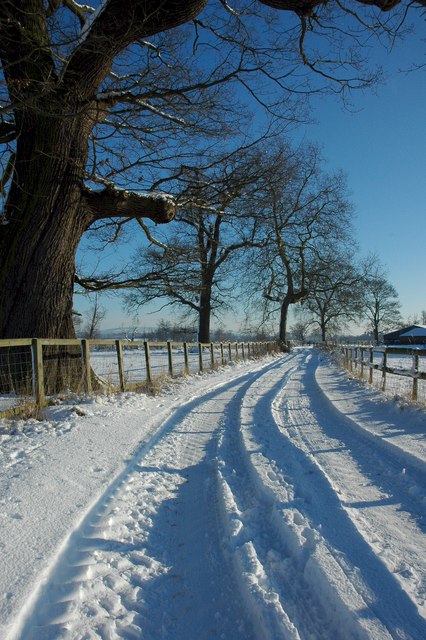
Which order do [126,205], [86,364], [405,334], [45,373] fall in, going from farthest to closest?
[405,334] → [126,205] → [86,364] → [45,373]

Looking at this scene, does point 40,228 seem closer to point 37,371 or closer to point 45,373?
point 45,373

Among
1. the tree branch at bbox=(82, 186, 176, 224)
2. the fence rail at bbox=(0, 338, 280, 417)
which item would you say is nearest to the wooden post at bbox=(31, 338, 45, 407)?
the fence rail at bbox=(0, 338, 280, 417)

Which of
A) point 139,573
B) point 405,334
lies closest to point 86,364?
point 139,573

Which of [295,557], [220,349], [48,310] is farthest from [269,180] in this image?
[220,349]

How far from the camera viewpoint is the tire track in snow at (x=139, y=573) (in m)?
2.08

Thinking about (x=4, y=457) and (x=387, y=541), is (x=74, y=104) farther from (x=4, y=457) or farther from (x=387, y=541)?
(x=387, y=541)

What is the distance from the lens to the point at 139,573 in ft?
8.34

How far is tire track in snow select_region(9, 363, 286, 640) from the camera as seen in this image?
208cm

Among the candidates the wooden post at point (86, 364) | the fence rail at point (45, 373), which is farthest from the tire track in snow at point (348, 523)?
the wooden post at point (86, 364)

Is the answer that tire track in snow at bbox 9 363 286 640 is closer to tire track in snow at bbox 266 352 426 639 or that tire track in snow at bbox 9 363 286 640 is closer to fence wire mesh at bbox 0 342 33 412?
tire track in snow at bbox 266 352 426 639

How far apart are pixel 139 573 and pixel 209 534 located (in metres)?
0.64

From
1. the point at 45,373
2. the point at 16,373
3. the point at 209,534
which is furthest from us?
the point at 45,373

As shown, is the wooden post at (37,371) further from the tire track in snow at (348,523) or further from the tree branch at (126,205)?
the tire track in snow at (348,523)

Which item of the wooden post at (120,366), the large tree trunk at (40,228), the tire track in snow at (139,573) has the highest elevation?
the large tree trunk at (40,228)
